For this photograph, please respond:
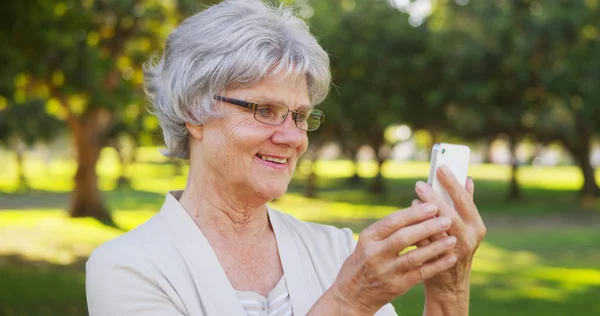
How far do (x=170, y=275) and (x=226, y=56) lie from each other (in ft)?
2.24

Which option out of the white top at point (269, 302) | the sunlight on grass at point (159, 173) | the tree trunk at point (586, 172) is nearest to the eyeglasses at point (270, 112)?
the white top at point (269, 302)

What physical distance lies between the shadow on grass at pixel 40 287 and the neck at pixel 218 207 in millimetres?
8674

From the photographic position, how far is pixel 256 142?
2.27 meters

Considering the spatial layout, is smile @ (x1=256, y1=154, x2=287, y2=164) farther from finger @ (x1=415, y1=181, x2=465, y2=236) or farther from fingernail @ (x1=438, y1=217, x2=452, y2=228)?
fingernail @ (x1=438, y1=217, x2=452, y2=228)

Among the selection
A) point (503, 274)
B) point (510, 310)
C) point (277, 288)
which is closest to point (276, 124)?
point (277, 288)

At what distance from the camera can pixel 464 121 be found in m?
36.2

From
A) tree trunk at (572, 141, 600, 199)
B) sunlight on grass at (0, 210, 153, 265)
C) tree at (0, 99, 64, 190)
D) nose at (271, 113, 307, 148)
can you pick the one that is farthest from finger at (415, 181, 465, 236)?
tree at (0, 99, 64, 190)

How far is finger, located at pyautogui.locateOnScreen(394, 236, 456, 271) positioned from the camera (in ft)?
6.06

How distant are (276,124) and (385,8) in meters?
30.5

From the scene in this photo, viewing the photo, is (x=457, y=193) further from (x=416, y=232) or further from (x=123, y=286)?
(x=123, y=286)

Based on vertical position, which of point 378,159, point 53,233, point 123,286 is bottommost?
point 53,233

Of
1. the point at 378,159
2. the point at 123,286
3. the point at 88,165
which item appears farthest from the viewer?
the point at 378,159

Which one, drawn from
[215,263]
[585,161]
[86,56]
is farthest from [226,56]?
[585,161]

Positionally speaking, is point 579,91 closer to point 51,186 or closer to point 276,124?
point 276,124
